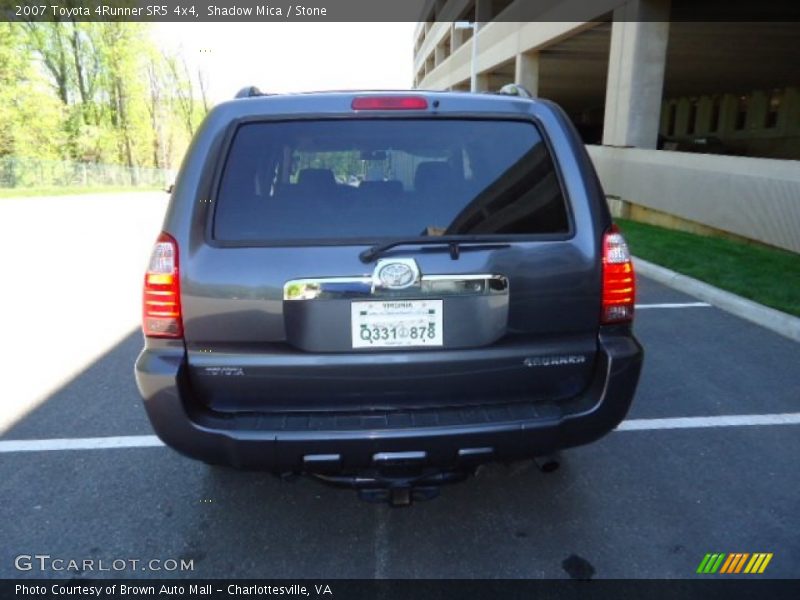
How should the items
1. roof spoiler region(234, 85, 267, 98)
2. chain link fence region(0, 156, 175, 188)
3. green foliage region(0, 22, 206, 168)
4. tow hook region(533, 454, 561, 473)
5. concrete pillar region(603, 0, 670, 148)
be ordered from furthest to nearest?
green foliage region(0, 22, 206, 168) < chain link fence region(0, 156, 175, 188) < concrete pillar region(603, 0, 670, 148) < tow hook region(533, 454, 561, 473) < roof spoiler region(234, 85, 267, 98)

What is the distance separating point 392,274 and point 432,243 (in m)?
0.20

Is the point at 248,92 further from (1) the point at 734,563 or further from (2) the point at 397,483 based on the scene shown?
(1) the point at 734,563

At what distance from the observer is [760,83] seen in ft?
95.3

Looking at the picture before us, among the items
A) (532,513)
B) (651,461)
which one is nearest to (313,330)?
(532,513)

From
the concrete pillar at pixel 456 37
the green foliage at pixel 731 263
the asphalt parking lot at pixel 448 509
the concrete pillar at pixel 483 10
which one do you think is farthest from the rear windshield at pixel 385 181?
the concrete pillar at pixel 456 37

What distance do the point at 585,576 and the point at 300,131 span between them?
7.01 ft

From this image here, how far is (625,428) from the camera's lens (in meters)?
3.70

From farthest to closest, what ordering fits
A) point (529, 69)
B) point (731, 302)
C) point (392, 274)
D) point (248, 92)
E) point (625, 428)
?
point (529, 69)
point (731, 302)
point (625, 428)
point (248, 92)
point (392, 274)

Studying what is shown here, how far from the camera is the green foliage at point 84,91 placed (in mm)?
36375

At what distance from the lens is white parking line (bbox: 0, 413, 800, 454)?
3.49 metres

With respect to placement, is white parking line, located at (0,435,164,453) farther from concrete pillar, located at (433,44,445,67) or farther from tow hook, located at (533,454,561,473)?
concrete pillar, located at (433,44,445,67)

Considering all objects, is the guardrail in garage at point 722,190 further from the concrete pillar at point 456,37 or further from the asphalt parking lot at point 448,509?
the concrete pillar at point 456,37

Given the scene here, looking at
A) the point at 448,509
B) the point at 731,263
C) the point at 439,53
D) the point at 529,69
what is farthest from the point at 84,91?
the point at 448,509

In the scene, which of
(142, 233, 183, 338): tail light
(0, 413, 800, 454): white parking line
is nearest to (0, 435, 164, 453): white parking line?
(0, 413, 800, 454): white parking line
